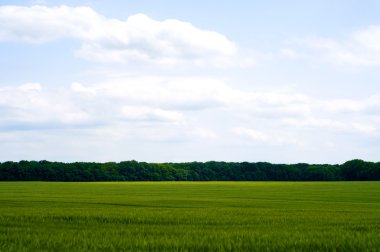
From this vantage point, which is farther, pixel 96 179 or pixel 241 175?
pixel 241 175

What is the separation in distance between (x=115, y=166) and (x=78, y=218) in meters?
146

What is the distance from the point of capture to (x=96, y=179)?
157125 mm

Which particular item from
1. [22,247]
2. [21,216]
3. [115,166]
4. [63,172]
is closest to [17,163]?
[63,172]

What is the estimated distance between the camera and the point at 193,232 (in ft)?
57.4

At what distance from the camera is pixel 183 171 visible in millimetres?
174875

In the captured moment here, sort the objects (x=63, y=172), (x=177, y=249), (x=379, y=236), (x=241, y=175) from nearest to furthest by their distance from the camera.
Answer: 1. (x=177, y=249)
2. (x=379, y=236)
3. (x=63, y=172)
4. (x=241, y=175)

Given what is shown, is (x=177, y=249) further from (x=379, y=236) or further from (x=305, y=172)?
(x=305, y=172)

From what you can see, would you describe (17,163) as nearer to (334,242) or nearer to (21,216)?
(21,216)

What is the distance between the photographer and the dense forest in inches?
6009

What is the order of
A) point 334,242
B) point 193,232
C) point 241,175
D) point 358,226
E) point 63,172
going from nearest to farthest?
1. point 334,242
2. point 193,232
3. point 358,226
4. point 63,172
5. point 241,175

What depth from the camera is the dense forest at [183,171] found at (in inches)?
6009

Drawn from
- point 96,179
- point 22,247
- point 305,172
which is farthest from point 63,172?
point 22,247

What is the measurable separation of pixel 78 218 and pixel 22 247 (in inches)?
403

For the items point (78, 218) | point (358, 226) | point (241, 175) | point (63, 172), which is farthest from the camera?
point (241, 175)
